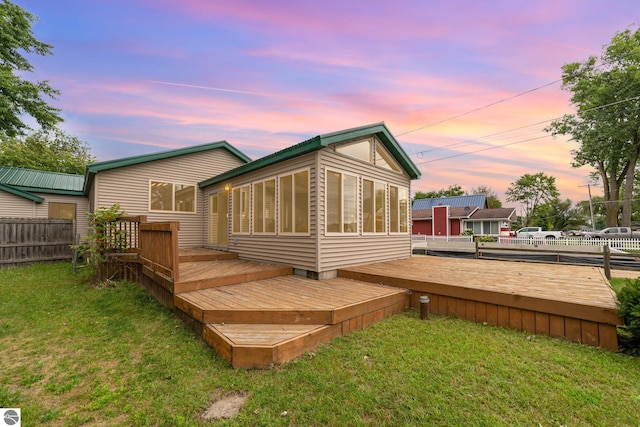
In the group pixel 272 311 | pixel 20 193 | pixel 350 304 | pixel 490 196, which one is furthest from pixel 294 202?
pixel 490 196

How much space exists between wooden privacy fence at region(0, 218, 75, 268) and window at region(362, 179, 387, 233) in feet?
35.5

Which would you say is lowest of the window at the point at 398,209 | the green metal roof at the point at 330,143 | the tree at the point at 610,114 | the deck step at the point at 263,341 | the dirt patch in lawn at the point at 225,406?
the dirt patch in lawn at the point at 225,406

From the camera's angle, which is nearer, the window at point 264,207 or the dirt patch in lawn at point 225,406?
the dirt patch in lawn at point 225,406

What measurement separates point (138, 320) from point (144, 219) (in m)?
2.23

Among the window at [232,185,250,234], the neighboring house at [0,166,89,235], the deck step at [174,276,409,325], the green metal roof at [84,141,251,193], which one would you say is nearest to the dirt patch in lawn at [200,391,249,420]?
the deck step at [174,276,409,325]

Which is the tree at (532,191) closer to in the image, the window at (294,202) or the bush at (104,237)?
the window at (294,202)

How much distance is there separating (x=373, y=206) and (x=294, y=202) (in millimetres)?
2263

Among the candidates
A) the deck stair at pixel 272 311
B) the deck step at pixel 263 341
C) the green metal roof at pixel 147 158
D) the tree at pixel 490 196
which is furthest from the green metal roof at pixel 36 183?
the tree at pixel 490 196

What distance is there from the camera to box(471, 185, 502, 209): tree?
41125 millimetres

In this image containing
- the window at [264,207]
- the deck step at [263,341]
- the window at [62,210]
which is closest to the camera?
the deck step at [263,341]

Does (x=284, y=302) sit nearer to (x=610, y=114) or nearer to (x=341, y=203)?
(x=341, y=203)

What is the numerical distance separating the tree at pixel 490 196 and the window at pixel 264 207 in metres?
41.0

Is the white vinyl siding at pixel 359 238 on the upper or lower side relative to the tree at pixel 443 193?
lower

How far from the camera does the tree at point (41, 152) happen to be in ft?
67.4
